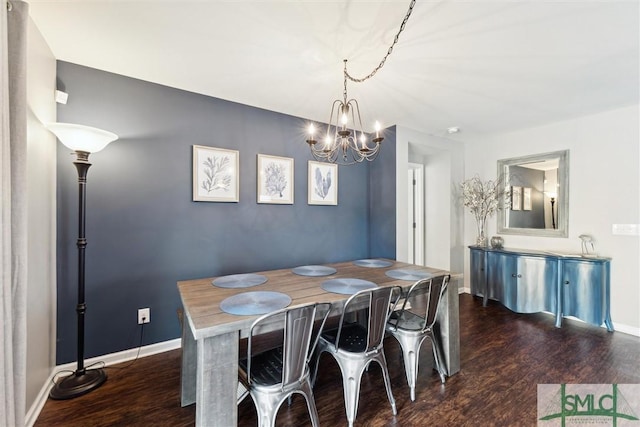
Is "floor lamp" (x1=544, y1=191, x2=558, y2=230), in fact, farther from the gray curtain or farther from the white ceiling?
the gray curtain

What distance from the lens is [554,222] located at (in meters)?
3.46

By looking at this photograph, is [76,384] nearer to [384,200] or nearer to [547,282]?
[384,200]

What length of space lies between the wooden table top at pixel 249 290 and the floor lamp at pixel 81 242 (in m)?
0.77

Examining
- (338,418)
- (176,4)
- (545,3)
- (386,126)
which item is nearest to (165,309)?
(338,418)

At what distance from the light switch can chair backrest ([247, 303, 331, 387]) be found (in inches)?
145

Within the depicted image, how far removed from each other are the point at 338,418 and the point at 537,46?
9.29ft

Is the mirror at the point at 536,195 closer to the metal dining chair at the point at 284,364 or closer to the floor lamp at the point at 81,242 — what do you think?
the metal dining chair at the point at 284,364

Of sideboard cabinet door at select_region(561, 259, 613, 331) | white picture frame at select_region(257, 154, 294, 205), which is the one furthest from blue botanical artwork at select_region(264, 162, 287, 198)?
sideboard cabinet door at select_region(561, 259, 613, 331)

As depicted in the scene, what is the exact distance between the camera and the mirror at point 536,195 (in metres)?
3.38

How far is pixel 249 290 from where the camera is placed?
1.78m

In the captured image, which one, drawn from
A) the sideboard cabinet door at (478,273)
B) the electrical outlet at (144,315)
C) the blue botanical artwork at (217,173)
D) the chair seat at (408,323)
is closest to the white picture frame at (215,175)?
the blue botanical artwork at (217,173)

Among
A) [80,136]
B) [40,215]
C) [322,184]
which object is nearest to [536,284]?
[322,184]

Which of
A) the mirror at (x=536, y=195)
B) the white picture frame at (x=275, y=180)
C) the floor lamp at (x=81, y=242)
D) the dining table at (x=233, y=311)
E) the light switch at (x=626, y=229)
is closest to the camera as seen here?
the dining table at (x=233, y=311)

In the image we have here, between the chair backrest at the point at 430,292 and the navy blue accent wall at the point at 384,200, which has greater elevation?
the navy blue accent wall at the point at 384,200
